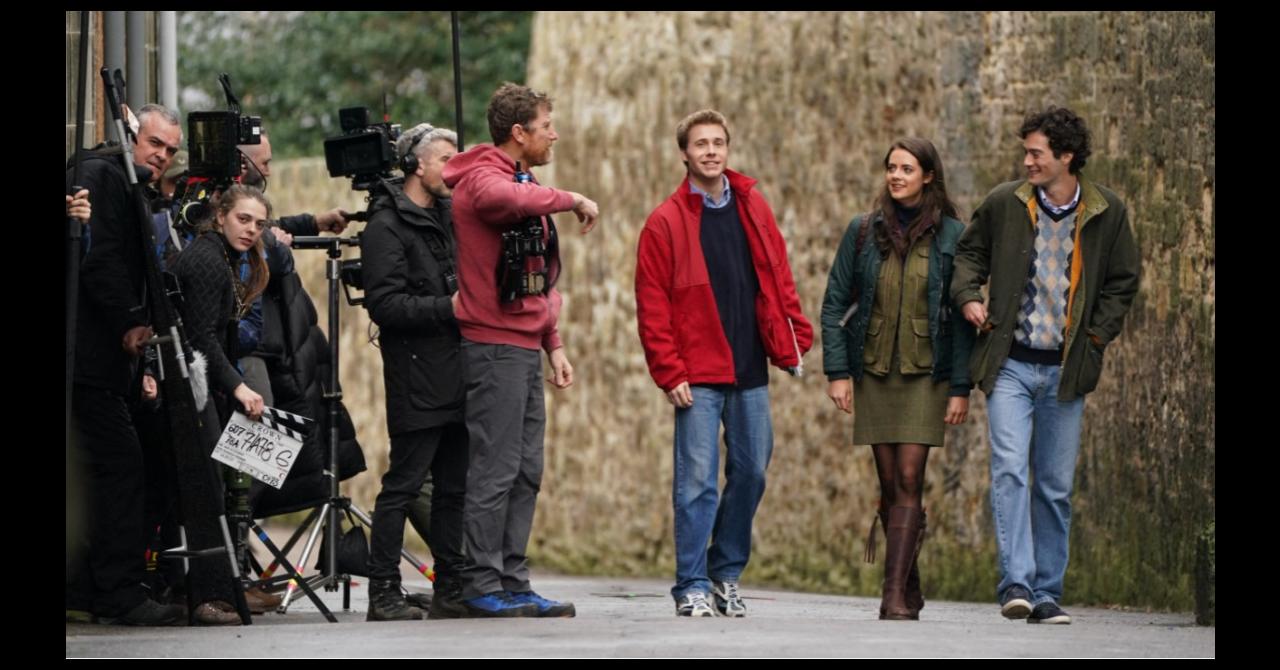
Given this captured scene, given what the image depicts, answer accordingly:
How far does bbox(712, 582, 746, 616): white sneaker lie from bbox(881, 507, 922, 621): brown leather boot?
57 centimetres

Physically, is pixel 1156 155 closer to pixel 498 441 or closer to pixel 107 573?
pixel 498 441

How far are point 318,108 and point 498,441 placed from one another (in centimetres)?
1843

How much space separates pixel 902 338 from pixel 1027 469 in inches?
26.9

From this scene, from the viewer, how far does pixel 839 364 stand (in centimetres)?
926

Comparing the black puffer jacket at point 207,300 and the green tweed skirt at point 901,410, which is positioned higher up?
the black puffer jacket at point 207,300

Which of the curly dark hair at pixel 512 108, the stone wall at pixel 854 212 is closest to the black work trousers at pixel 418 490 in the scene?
the curly dark hair at pixel 512 108

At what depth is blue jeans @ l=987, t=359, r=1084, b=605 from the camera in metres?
9.05

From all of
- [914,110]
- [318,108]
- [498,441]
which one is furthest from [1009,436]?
[318,108]

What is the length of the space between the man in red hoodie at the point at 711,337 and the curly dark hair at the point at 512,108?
24.2 inches

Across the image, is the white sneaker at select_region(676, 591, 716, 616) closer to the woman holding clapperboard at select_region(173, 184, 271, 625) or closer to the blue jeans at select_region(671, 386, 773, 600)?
the blue jeans at select_region(671, 386, 773, 600)

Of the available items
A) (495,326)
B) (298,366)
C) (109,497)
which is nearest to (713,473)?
(495,326)

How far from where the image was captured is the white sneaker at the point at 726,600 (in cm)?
927

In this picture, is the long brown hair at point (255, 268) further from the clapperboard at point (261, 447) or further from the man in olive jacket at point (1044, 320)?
the man in olive jacket at point (1044, 320)

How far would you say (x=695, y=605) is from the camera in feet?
29.9
